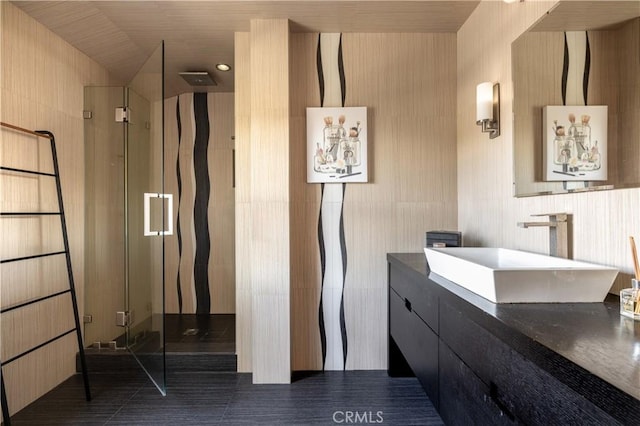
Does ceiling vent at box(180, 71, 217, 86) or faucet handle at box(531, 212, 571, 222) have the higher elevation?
ceiling vent at box(180, 71, 217, 86)

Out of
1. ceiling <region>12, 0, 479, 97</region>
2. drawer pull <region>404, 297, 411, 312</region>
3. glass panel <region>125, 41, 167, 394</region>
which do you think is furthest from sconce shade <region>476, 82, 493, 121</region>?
glass panel <region>125, 41, 167, 394</region>

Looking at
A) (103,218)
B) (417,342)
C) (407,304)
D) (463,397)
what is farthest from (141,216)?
(463,397)

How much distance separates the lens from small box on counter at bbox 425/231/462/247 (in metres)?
2.15

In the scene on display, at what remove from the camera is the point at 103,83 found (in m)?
2.86

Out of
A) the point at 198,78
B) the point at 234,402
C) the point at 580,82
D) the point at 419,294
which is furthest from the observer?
the point at 198,78

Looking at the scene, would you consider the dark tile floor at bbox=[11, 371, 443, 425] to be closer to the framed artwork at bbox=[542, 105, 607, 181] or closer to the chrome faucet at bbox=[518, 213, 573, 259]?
the chrome faucet at bbox=[518, 213, 573, 259]

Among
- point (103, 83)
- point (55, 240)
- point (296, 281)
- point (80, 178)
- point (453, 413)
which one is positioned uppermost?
point (103, 83)

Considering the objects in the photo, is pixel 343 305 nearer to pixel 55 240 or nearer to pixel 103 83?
pixel 55 240

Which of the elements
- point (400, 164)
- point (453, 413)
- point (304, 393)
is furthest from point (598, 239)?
point (304, 393)

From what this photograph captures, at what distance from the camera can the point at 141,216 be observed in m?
2.54

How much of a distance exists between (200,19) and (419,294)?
2194mm

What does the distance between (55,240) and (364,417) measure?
92.3 inches

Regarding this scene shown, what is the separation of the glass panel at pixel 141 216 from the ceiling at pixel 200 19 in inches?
11.4

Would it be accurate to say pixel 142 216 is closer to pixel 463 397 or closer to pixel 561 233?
pixel 463 397
